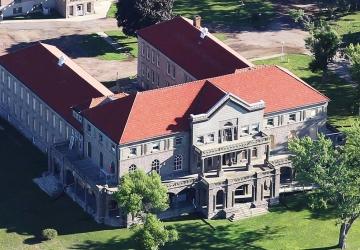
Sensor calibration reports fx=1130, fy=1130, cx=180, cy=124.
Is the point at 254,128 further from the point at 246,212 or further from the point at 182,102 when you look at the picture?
the point at 246,212

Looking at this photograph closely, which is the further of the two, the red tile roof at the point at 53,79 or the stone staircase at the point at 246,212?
the red tile roof at the point at 53,79

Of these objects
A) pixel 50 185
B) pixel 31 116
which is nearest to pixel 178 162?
pixel 50 185

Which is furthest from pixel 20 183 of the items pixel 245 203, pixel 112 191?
pixel 245 203

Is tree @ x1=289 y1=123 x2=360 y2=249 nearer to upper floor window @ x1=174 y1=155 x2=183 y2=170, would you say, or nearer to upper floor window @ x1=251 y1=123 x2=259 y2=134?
upper floor window @ x1=251 y1=123 x2=259 y2=134

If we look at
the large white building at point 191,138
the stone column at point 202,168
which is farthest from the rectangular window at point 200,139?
the stone column at point 202,168

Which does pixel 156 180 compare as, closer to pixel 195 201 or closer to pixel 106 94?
pixel 195 201

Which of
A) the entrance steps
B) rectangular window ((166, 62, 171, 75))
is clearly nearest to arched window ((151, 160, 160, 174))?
the entrance steps

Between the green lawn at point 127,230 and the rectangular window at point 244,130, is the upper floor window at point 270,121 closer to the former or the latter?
the rectangular window at point 244,130
